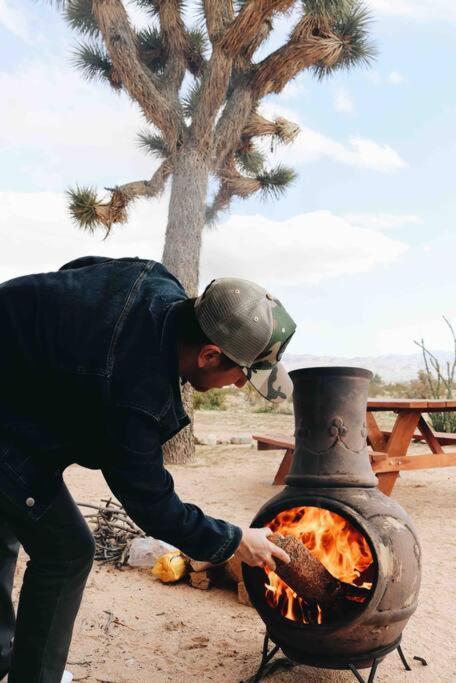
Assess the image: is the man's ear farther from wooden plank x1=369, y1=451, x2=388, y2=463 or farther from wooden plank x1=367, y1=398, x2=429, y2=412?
wooden plank x1=367, y1=398, x2=429, y2=412

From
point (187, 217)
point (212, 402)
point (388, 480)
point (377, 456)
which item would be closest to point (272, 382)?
point (377, 456)

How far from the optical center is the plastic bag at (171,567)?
3566 millimetres

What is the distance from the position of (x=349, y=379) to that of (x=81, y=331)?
4.04 feet

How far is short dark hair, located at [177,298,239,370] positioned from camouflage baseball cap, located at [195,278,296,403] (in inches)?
1.6

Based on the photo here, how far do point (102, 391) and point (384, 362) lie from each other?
108302mm

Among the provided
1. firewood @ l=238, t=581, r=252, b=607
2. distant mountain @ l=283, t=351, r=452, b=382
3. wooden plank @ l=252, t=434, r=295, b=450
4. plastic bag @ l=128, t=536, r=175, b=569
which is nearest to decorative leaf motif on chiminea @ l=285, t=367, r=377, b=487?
firewood @ l=238, t=581, r=252, b=607

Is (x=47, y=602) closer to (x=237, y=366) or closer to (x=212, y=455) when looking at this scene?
(x=237, y=366)

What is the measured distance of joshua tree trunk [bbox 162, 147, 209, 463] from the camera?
8.05 metres

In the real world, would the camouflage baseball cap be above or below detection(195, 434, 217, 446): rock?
above

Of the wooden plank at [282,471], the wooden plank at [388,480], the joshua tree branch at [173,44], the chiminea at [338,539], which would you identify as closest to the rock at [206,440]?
the wooden plank at [282,471]

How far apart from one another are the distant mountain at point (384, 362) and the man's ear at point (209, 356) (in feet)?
241

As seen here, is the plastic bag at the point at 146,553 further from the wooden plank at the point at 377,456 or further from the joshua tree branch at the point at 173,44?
the joshua tree branch at the point at 173,44

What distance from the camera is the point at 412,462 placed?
5.46 metres

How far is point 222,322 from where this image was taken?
5.73 ft
